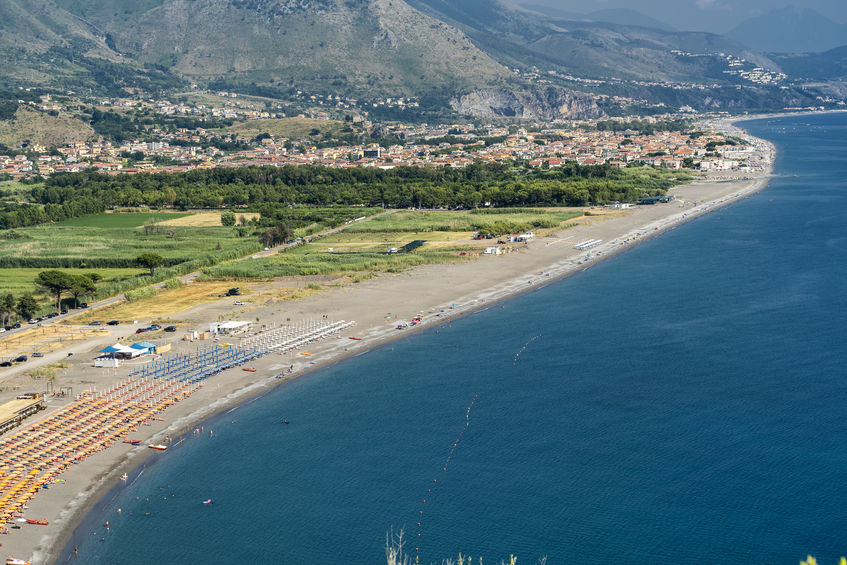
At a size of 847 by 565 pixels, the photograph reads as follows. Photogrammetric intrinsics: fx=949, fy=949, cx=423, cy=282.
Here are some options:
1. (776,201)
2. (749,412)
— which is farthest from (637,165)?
(749,412)

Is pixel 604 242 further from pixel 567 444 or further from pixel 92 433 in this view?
pixel 92 433

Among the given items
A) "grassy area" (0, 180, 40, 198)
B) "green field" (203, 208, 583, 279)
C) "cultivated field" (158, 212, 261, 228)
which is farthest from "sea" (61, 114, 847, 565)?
"grassy area" (0, 180, 40, 198)

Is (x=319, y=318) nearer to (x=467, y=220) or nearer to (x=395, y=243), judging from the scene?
(x=395, y=243)

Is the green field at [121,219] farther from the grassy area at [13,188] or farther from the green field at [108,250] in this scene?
the grassy area at [13,188]

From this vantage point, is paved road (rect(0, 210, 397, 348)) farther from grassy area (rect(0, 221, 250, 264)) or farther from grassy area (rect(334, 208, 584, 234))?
grassy area (rect(0, 221, 250, 264))

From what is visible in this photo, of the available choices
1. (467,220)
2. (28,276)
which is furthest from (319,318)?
(467,220)

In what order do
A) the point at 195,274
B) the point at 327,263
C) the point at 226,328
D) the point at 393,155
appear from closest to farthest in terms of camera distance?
1. the point at 226,328
2. the point at 195,274
3. the point at 327,263
4. the point at 393,155
